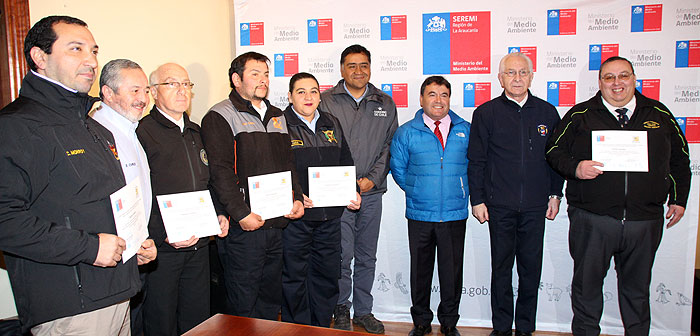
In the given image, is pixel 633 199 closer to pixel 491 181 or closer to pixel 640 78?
pixel 491 181

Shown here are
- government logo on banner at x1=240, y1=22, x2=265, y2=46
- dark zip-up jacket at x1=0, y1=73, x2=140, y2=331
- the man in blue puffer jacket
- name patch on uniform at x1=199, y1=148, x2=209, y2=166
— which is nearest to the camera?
dark zip-up jacket at x1=0, y1=73, x2=140, y2=331

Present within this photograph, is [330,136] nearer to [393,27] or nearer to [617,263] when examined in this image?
[393,27]

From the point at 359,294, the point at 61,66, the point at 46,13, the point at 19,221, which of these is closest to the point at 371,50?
the point at 359,294

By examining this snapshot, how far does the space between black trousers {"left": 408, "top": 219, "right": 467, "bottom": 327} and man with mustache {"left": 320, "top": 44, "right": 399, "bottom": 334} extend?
0.34 metres

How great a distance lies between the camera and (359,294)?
339 cm

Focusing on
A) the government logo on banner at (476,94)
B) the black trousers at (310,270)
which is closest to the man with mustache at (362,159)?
the black trousers at (310,270)

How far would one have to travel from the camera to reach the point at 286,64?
3678 millimetres

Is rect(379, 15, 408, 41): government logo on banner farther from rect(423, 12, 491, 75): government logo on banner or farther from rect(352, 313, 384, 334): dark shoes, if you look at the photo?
rect(352, 313, 384, 334): dark shoes

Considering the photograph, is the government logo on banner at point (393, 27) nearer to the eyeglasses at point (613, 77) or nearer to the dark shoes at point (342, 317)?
the eyeglasses at point (613, 77)

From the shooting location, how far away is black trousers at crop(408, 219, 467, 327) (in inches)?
124

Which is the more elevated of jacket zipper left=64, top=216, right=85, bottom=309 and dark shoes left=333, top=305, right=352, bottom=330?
jacket zipper left=64, top=216, right=85, bottom=309

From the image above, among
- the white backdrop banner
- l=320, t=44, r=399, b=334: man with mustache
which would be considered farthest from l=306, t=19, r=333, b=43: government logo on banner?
l=320, t=44, r=399, b=334: man with mustache

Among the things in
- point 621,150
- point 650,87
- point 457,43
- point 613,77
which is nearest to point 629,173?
point 621,150

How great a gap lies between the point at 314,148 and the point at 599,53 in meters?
2.36
